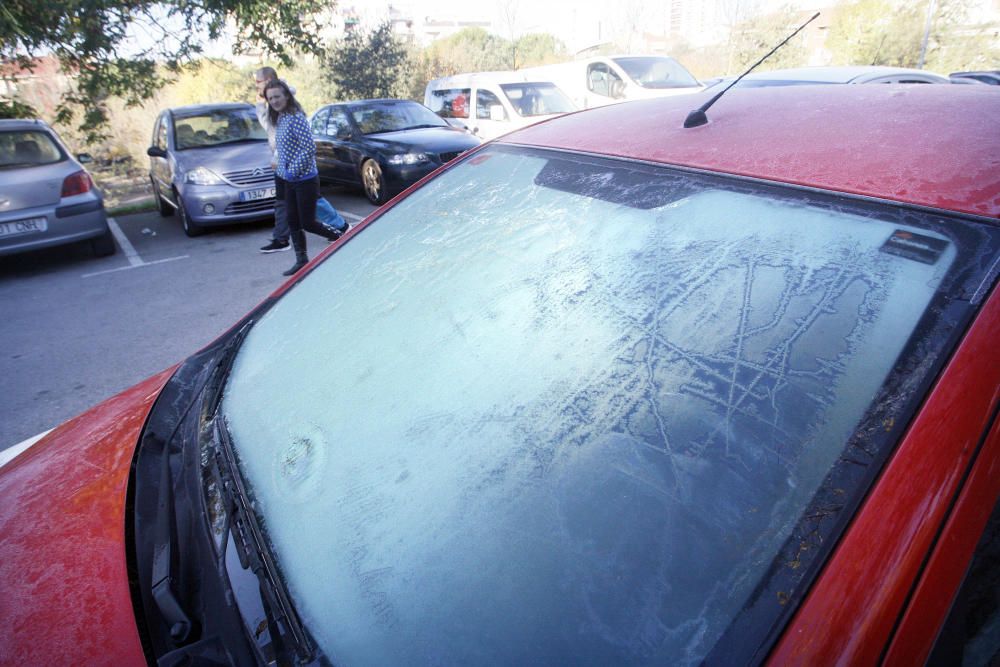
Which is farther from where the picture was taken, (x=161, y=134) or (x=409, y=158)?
(x=161, y=134)

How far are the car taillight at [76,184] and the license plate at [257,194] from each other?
1.51 m

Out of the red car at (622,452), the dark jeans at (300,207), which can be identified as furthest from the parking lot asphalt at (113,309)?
the red car at (622,452)

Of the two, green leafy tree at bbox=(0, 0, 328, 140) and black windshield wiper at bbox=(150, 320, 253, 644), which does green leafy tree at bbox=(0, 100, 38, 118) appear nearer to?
green leafy tree at bbox=(0, 0, 328, 140)

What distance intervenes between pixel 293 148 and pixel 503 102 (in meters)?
5.33

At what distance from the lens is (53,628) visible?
0.96 metres

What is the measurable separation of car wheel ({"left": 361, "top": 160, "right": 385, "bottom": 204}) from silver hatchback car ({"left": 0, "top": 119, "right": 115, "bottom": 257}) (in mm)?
3239

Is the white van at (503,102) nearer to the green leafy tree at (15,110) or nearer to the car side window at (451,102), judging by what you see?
the car side window at (451,102)

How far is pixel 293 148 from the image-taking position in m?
5.12

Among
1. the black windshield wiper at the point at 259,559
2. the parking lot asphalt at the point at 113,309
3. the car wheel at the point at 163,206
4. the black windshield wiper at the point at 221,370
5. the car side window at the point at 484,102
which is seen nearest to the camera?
the black windshield wiper at the point at 259,559

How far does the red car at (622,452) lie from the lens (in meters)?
0.74

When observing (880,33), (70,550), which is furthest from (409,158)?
(880,33)

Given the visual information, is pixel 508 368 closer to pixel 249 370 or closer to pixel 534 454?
pixel 534 454

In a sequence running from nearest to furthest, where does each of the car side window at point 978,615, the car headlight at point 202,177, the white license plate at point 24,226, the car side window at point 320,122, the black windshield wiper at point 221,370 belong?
the car side window at point 978,615, the black windshield wiper at point 221,370, the white license plate at point 24,226, the car headlight at point 202,177, the car side window at point 320,122

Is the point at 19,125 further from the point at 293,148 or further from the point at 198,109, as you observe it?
the point at 293,148
